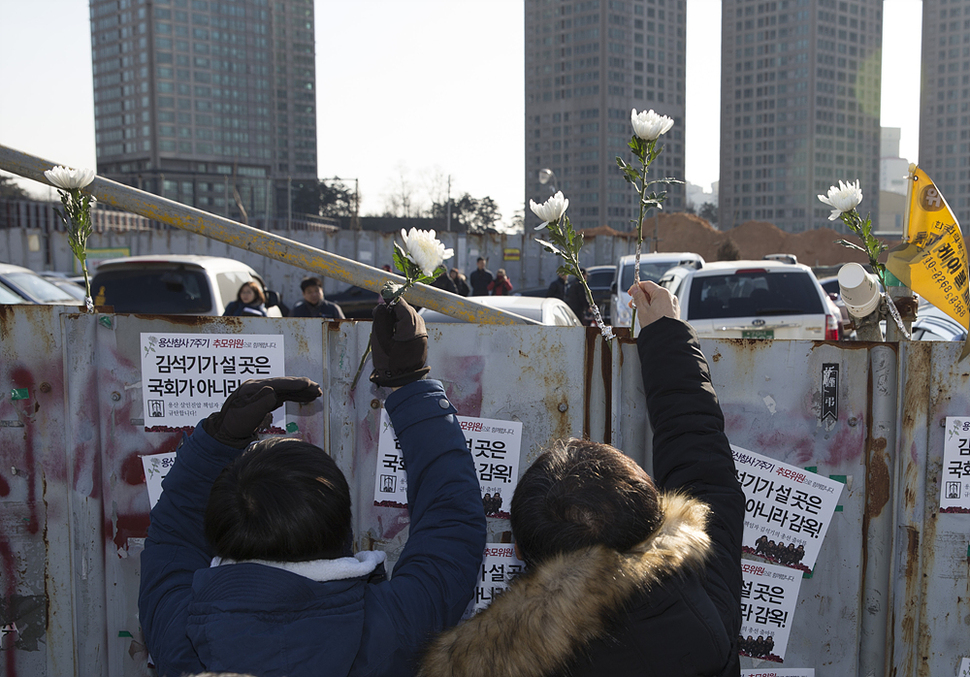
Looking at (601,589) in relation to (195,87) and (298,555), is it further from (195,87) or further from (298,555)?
(195,87)

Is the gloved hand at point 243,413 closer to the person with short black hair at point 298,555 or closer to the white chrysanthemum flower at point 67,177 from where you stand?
the person with short black hair at point 298,555

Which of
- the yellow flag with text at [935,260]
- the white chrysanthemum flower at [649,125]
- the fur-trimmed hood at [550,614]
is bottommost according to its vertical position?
the fur-trimmed hood at [550,614]

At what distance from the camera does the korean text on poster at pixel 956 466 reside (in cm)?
235

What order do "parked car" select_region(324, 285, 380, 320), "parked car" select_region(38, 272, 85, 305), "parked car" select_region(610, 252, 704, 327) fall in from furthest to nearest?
→ "parked car" select_region(324, 285, 380, 320)
"parked car" select_region(38, 272, 85, 305)
"parked car" select_region(610, 252, 704, 327)

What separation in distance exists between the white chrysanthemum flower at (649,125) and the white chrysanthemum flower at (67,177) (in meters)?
1.92

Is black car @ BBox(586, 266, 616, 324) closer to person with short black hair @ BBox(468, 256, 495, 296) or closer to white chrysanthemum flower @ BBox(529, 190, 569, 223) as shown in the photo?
person with short black hair @ BBox(468, 256, 495, 296)

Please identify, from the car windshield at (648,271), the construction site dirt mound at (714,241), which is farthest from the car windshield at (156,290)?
the construction site dirt mound at (714,241)

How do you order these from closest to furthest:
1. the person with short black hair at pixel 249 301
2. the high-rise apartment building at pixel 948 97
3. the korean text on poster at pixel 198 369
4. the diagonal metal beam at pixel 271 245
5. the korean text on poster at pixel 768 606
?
the korean text on poster at pixel 768 606 → the korean text on poster at pixel 198 369 → the diagonal metal beam at pixel 271 245 → the person with short black hair at pixel 249 301 → the high-rise apartment building at pixel 948 97

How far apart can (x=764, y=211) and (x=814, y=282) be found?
115 metres

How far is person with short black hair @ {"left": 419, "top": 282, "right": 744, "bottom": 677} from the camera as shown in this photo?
1.34 metres

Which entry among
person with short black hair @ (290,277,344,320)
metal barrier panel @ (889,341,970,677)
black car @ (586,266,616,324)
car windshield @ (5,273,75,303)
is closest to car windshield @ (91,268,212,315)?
person with short black hair @ (290,277,344,320)

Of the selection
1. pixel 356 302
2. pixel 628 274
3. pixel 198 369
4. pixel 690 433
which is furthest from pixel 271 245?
pixel 356 302

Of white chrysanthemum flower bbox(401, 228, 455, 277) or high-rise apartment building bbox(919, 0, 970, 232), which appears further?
high-rise apartment building bbox(919, 0, 970, 232)

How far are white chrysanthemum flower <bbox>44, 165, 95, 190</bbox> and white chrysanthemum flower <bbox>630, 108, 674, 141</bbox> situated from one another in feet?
6.31
